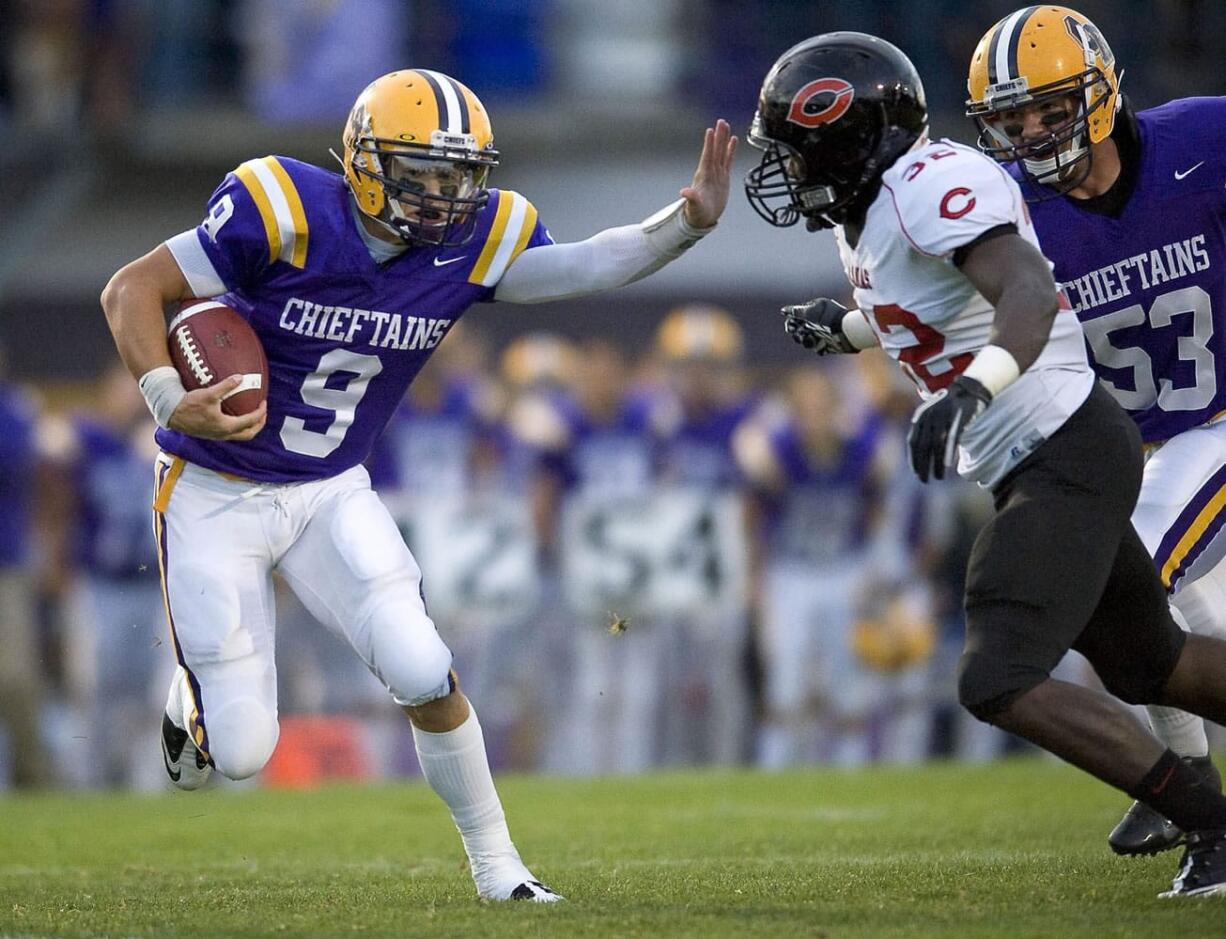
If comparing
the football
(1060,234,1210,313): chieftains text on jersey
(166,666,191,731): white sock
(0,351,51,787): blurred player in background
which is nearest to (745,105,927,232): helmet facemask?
(1060,234,1210,313): chieftains text on jersey

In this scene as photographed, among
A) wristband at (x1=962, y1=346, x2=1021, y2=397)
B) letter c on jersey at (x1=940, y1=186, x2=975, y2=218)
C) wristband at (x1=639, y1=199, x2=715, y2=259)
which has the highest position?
wristband at (x1=639, y1=199, x2=715, y2=259)

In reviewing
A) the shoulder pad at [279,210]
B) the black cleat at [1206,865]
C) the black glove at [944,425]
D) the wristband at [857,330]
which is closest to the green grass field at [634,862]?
the black cleat at [1206,865]

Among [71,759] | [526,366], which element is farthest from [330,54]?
[71,759]

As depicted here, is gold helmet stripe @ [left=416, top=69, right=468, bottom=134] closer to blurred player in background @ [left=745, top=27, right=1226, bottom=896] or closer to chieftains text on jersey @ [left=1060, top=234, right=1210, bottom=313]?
blurred player in background @ [left=745, top=27, right=1226, bottom=896]

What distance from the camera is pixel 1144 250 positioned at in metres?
4.73

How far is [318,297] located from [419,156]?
418 mm

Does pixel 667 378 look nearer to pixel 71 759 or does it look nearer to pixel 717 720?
pixel 717 720

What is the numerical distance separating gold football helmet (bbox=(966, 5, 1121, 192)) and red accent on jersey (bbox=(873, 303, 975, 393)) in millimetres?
839

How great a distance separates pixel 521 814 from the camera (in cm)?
664

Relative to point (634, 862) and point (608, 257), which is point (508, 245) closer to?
point (608, 257)

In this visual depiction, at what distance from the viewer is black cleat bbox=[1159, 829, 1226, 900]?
3.93 meters

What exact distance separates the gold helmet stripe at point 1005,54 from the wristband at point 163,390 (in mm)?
2108

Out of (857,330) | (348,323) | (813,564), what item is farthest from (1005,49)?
(813,564)

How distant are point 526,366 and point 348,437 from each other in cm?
518
